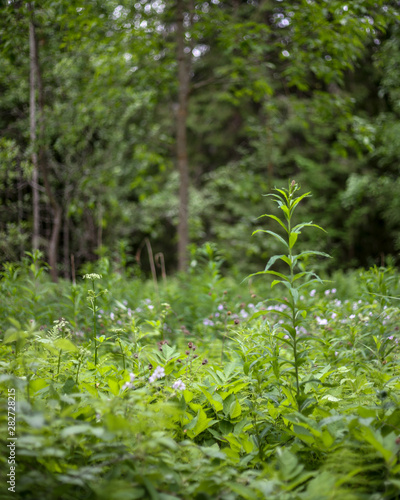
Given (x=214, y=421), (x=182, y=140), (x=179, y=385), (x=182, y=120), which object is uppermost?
(x=182, y=120)

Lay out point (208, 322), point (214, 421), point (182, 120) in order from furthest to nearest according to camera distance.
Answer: point (182, 120)
point (208, 322)
point (214, 421)

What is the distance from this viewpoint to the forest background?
234 inches

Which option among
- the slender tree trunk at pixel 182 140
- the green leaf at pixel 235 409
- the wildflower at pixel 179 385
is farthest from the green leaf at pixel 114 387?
the slender tree trunk at pixel 182 140

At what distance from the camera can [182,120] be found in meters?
7.46

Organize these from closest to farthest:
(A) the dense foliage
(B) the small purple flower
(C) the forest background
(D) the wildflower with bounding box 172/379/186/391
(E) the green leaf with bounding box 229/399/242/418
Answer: (A) the dense foliage
(D) the wildflower with bounding box 172/379/186/391
(E) the green leaf with bounding box 229/399/242/418
(B) the small purple flower
(C) the forest background

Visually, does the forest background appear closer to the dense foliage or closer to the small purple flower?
the small purple flower

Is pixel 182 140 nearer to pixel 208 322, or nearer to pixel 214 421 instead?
pixel 208 322

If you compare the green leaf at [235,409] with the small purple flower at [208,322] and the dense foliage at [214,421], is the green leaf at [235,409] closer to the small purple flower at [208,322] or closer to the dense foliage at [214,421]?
the dense foliage at [214,421]

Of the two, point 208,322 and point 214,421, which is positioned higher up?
point 208,322

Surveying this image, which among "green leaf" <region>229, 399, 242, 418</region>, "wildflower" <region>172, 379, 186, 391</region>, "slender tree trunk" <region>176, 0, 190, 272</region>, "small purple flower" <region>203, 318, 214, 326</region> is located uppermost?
"slender tree trunk" <region>176, 0, 190, 272</region>

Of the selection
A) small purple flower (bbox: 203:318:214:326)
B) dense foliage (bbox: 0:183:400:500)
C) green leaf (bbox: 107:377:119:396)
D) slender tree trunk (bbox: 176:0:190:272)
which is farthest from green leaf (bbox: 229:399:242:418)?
slender tree trunk (bbox: 176:0:190:272)

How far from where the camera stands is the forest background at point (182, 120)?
5.93m

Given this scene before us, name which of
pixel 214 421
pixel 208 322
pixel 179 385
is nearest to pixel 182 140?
pixel 208 322

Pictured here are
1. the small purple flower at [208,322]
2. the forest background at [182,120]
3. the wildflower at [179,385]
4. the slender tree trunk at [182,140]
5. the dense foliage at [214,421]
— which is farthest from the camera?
the slender tree trunk at [182,140]
